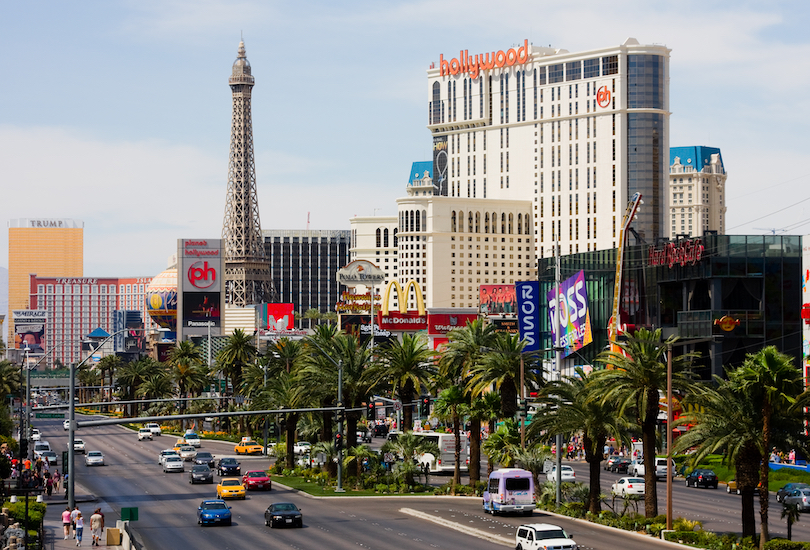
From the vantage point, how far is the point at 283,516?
5466 centimetres

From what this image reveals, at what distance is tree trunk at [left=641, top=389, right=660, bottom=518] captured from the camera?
52656 millimetres

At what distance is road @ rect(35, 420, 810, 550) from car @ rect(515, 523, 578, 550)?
134 inches

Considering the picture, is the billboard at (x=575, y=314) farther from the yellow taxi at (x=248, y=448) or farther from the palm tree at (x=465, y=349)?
the palm tree at (x=465, y=349)

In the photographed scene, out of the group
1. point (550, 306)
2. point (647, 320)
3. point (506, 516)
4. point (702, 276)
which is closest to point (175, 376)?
point (550, 306)

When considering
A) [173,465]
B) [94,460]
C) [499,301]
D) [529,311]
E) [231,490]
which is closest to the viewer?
[231,490]

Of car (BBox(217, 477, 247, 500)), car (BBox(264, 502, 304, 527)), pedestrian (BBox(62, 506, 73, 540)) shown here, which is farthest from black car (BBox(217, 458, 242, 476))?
pedestrian (BBox(62, 506, 73, 540))

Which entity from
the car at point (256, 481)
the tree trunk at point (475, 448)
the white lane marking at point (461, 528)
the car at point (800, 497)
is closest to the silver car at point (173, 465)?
the car at point (256, 481)

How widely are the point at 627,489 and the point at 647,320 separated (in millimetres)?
52950

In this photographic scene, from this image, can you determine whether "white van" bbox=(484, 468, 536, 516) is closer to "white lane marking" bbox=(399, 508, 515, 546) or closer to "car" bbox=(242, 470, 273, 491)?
"white lane marking" bbox=(399, 508, 515, 546)

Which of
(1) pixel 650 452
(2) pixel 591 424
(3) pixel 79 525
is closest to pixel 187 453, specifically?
(3) pixel 79 525

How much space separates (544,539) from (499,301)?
144 metres

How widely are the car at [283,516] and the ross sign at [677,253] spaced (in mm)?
61662

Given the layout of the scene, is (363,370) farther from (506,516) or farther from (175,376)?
(175,376)

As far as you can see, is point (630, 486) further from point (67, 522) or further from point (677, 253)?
point (677, 253)
